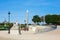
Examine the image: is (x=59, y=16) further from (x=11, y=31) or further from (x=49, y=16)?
(x=11, y=31)

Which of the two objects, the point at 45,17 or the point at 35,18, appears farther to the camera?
the point at 35,18

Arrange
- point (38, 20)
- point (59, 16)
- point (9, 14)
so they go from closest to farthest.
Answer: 1. point (9, 14)
2. point (59, 16)
3. point (38, 20)

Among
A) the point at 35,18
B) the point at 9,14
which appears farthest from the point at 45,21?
the point at 9,14

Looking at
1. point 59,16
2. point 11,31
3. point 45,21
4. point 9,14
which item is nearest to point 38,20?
point 45,21

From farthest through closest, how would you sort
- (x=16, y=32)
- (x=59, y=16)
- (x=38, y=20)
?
(x=38, y=20)
(x=59, y=16)
(x=16, y=32)

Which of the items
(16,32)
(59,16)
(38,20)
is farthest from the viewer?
(38,20)

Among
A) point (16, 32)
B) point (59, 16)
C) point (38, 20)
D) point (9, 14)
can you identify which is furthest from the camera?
point (38, 20)

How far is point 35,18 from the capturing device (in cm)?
10362

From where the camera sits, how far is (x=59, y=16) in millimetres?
85312

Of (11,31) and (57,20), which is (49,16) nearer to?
(57,20)

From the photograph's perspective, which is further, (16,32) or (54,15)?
(54,15)

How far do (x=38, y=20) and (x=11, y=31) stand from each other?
7066 cm

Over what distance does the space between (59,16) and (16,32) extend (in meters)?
56.7

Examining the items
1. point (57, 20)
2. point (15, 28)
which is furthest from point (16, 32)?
point (57, 20)
